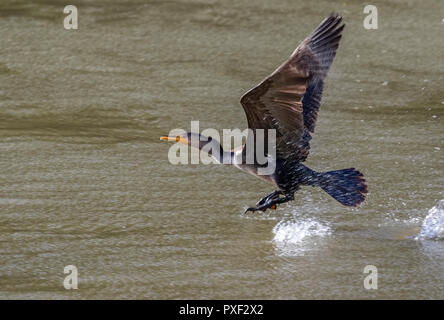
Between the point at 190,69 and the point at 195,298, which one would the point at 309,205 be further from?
the point at 190,69

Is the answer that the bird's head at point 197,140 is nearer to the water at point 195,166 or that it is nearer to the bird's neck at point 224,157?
the bird's neck at point 224,157

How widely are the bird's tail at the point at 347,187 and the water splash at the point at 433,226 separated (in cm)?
32

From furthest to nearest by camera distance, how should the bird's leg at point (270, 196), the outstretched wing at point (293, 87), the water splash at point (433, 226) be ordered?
the bird's leg at point (270, 196) < the water splash at point (433, 226) < the outstretched wing at point (293, 87)

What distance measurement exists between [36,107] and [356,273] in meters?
2.62

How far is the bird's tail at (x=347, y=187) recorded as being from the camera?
4.05 meters

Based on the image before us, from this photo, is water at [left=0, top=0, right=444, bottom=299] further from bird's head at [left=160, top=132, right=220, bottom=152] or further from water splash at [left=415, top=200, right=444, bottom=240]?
bird's head at [left=160, top=132, right=220, bottom=152]

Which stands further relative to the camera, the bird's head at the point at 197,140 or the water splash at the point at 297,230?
the bird's head at the point at 197,140

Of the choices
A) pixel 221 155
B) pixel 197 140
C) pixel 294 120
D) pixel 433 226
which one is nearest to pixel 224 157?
pixel 221 155

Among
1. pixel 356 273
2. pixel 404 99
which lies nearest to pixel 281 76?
pixel 356 273

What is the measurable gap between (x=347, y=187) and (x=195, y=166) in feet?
3.43

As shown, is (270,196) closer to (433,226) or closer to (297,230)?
(297,230)

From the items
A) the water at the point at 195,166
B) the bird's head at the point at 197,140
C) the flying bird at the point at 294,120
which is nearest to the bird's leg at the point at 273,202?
the flying bird at the point at 294,120

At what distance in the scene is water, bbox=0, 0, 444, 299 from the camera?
12.1 ft

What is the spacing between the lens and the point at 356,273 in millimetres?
3660
